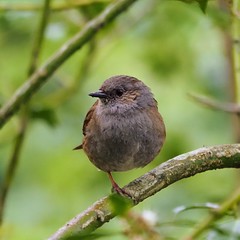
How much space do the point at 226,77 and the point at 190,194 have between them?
2.66ft

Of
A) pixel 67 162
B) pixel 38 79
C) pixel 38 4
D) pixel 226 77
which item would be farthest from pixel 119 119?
pixel 67 162

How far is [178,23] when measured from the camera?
17.1ft

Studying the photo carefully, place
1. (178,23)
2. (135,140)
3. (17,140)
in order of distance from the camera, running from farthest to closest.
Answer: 1. (178,23)
2. (17,140)
3. (135,140)

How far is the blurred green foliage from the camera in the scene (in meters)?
4.79

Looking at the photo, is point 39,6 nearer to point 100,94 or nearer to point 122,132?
point 100,94

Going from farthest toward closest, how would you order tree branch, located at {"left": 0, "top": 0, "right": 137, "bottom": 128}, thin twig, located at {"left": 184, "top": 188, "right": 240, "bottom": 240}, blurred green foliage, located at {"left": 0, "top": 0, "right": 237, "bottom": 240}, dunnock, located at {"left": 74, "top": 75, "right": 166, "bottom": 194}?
blurred green foliage, located at {"left": 0, "top": 0, "right": 237, "bottom": 240}, tree branch, located at {"left": 0, "top": 0, "right": 137, "bottom": 128}, dunnock, located at {"left": 74, "top": 75, "right": 166, "bottom": 194}, thin twig, located at {"left": 184, "top": 188, "right": 240, "bottom": 240}

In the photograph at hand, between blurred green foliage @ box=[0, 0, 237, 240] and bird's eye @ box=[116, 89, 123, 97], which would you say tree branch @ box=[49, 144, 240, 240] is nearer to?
bird's eye @ box=[116, 89, 123, 97]

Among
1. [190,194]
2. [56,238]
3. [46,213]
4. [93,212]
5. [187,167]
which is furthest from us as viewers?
[46,213]

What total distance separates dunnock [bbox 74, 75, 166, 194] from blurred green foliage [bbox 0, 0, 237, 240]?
553 mm

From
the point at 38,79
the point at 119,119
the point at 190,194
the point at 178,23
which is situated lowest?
the point at 190,194

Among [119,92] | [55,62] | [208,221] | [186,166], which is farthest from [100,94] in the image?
[208,221]

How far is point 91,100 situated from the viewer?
20.0ft

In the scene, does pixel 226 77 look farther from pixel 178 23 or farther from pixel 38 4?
pixel 38 4

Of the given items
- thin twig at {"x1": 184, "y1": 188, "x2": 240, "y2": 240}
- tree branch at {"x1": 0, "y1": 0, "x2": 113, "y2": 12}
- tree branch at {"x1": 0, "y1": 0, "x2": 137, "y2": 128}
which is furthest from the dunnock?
thin twig at {"x1": 184, "y1": 188, "x2": 240, "y2": 240}
